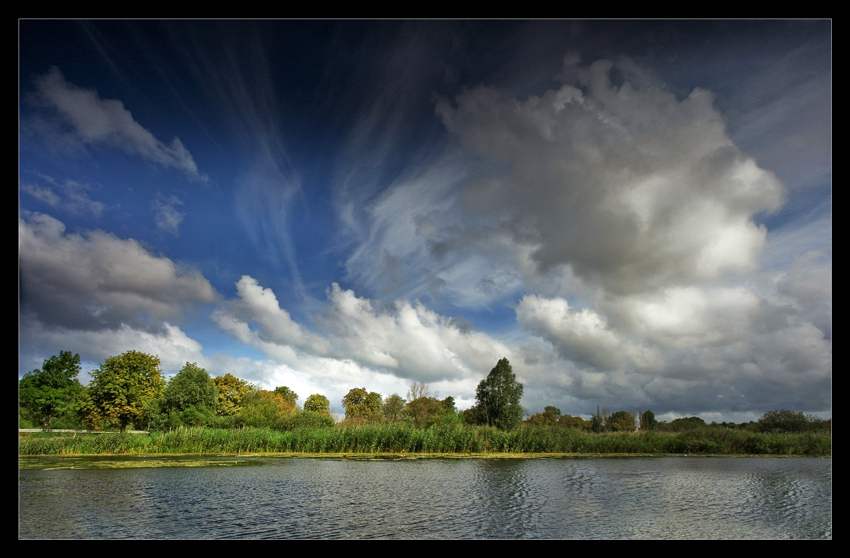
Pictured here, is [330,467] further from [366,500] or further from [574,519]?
[574,519]

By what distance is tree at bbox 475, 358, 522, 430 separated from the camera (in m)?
40.9

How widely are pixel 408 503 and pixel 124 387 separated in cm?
3601

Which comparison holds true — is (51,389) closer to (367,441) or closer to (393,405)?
(393,405)

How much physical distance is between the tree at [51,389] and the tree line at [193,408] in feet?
0.27

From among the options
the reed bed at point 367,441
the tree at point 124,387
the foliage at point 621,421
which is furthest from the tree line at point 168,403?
the foliage at point 621,421

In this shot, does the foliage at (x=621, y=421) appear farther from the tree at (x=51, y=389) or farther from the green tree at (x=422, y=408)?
the tree at (x=51, y=389)

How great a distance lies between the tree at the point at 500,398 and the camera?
4091 centimetres

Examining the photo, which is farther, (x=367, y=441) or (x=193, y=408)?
(x=193, y=408)

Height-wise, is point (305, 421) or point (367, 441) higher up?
point (367, 441)

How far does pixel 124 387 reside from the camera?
1501 inches

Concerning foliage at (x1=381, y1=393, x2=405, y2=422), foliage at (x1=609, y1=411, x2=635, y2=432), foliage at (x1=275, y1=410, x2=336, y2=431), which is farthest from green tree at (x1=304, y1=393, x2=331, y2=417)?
foliage at (x1=609, y1=411, x2=635, y2=432)

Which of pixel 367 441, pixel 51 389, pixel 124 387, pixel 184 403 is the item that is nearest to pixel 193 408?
pixel 184 403

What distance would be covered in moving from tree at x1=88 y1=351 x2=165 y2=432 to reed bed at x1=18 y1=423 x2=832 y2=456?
24.7ft

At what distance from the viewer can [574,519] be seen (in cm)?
1155
